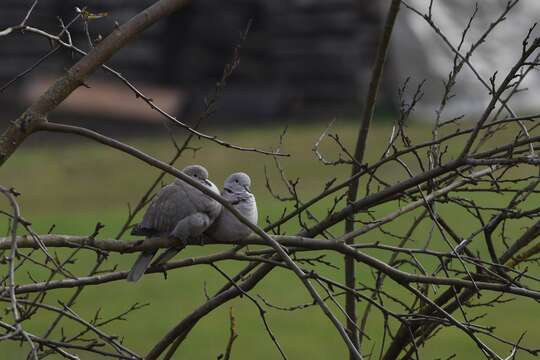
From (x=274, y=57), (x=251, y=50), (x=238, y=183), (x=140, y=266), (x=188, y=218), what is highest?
(x=251, y=50)

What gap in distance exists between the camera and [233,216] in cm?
296

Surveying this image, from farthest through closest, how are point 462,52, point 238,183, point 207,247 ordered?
point 462,52, point 207,247, point 238,183

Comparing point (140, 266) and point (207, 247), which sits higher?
point (207, 247)

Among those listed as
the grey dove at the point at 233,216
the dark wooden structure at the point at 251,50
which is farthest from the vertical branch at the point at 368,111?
the dark wooden structure at the point at 251,50

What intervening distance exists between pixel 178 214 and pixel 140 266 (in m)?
0.24

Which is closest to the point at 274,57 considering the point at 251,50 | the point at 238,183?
the point at 251,50

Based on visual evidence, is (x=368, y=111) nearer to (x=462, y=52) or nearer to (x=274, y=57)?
(x=462, y=52)

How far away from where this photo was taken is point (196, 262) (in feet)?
8.18

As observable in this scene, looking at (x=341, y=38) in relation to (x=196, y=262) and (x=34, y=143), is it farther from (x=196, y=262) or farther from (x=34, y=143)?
(x=196, y=262)

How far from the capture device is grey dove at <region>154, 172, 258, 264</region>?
2.87 metres

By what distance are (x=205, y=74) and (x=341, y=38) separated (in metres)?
1.92

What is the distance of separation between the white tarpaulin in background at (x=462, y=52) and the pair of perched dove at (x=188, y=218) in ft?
35.7

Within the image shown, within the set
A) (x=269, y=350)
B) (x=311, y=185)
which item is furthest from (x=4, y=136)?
(x=311, y=185)

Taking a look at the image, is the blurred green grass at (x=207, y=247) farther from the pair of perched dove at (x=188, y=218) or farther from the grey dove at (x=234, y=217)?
the pair of perched dove at (x=188, y=218)
